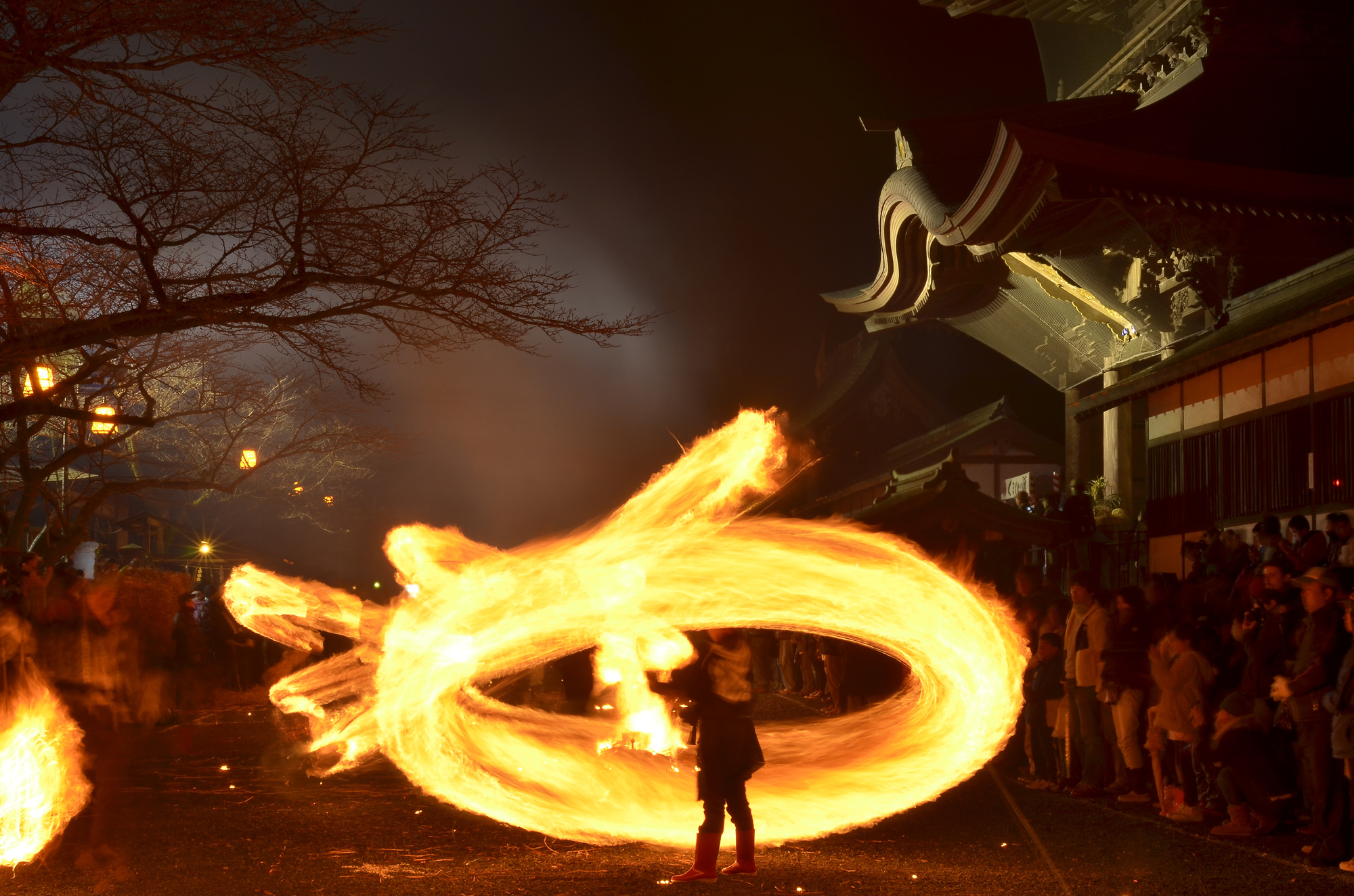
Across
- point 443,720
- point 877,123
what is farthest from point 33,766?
point 877,123

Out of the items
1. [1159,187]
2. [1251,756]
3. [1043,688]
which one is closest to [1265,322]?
[1159,187]

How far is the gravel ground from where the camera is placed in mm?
6742

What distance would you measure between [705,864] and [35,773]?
17.5 ft

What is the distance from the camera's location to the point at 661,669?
8.38 m

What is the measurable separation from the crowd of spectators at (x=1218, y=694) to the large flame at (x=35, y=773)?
25.8 feet

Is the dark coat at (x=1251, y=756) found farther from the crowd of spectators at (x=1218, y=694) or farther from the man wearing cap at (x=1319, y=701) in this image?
the man wearing cap at (x=1319, y=701)

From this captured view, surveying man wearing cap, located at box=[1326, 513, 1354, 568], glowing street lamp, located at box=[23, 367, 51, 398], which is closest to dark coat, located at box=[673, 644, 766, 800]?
man wearing cap, located at box=[1326, 513, 1354, 568]

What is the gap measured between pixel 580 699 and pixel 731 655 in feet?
33.3

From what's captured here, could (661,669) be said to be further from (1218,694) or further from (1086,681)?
(1218,694)

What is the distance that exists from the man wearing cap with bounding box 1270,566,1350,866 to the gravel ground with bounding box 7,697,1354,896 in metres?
0.33

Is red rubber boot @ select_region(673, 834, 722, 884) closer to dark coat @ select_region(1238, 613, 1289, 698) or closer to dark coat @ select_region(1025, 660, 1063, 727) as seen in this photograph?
dark coat @ select_region(1238, 613, 1289, 698)

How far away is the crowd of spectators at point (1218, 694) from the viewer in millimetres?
7656

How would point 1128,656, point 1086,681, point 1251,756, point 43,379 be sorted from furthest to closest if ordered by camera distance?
point 43,379 < point 1086,681 < point 1128,656 < point 1251,756

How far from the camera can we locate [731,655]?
285 inches
